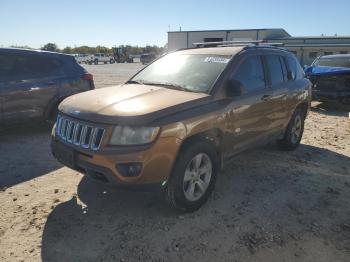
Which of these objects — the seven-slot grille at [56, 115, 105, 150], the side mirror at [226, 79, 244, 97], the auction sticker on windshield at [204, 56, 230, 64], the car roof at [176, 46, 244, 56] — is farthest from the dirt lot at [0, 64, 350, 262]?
the car roof at [176, 46, 244, 56]

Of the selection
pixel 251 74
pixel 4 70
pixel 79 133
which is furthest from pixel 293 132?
pixel 4 70

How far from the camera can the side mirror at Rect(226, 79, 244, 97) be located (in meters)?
4.42

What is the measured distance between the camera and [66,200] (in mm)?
4426

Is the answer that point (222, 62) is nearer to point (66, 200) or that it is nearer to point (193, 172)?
point (193, 172)

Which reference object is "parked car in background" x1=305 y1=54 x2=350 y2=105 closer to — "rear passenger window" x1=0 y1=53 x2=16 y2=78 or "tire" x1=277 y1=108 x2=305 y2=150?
"tire" x1=277 y1=108 x2=305 y2=150

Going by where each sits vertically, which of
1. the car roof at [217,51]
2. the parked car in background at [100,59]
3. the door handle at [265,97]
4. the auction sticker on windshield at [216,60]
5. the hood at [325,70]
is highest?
the car roof at [217,51]

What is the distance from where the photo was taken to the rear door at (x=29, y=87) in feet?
22.4

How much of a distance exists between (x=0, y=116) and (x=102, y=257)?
4503 millimetres

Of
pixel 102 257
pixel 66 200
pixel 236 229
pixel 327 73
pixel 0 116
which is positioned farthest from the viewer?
pixel 327 73

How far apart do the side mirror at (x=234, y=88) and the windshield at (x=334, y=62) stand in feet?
29.6

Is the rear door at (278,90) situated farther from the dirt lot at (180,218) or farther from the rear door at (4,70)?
the rear door at (4,70)

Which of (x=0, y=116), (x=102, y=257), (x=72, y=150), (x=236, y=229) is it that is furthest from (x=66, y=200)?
(x=0, y=116)

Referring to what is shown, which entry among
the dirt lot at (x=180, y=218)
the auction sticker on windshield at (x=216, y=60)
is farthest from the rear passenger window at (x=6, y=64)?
the auction sticker on windshield at (x=216, y=60)

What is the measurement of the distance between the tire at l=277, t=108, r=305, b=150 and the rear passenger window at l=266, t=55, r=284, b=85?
0.96 m
